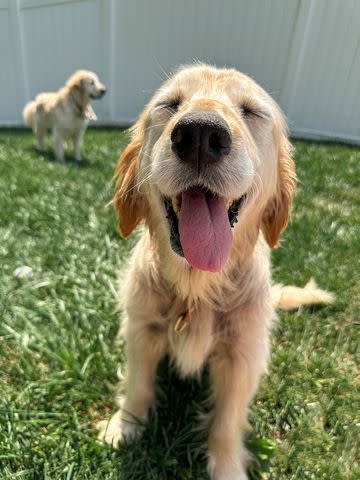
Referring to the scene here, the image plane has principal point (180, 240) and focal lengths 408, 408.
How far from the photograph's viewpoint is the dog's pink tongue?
1677mm

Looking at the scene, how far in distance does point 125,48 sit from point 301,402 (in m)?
11.8

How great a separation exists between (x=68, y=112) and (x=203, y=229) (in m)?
6.84

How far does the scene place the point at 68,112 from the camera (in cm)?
770

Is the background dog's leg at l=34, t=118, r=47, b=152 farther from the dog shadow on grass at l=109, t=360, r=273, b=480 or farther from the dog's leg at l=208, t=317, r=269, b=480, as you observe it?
the dog's leg at l=208, t=317, r=269, b=480

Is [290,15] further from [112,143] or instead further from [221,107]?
[221,107]

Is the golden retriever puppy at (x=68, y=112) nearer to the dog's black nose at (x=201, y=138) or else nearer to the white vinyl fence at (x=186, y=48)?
the white vinyl fence at (x=186, y=48)

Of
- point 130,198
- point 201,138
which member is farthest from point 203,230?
point 130,198

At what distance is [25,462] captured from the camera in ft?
6.35

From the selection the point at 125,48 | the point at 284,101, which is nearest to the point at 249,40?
the point at 284,101

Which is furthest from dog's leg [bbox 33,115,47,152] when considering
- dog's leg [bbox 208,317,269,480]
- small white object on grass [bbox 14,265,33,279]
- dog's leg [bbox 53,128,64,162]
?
dog's leg [bbox 208,317,269,480]

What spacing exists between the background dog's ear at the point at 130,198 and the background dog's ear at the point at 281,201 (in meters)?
0.65

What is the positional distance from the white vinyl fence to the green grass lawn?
678 centimetres

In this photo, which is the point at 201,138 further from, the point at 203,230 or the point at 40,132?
the point at 40,132

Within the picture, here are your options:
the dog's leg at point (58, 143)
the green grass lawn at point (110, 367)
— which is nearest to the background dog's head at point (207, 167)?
the green grass lawn at point (110, 367)
